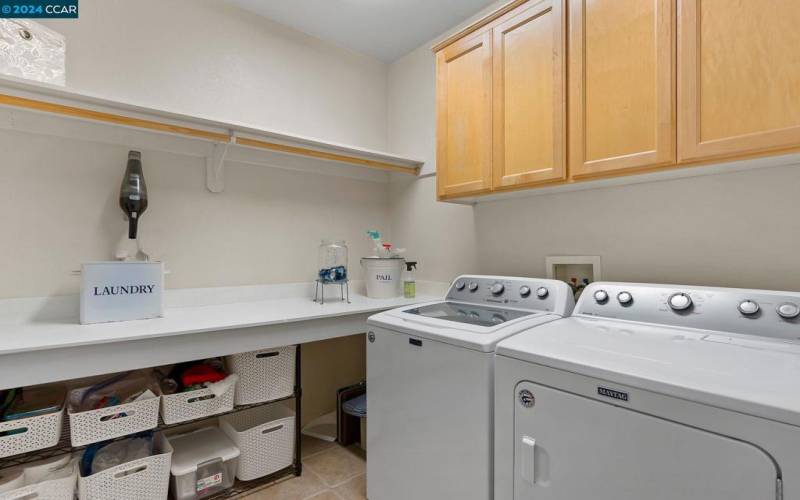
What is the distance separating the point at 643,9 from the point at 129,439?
279cm

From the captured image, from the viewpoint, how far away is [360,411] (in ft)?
7.00

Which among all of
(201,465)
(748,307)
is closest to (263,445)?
(201,465)

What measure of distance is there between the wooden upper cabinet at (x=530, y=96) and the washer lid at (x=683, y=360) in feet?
2.33

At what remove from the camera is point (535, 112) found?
1.64m

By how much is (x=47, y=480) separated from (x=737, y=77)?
2.77 m

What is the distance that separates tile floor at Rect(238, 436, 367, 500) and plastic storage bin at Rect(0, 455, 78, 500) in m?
0.69

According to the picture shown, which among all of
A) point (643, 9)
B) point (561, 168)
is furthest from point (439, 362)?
point (643, 9)

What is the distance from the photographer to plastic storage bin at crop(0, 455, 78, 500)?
1.32 metres

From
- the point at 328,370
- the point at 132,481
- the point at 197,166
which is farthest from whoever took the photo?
the point at 328,370

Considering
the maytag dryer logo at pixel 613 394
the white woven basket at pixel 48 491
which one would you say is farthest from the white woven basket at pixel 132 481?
the maytag dryer logo at pixel 613 394

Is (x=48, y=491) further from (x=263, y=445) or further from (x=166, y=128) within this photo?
(x=166, y=128)

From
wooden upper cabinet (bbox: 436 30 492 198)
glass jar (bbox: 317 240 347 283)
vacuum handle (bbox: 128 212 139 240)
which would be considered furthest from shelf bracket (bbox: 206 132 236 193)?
wooden upper cabinet (bbox: 436 30 492 198)

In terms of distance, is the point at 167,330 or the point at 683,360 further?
the point at 167,330

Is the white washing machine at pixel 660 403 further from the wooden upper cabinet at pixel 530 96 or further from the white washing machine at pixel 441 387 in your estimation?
the wooden upper cabinet at pixel 530 96
